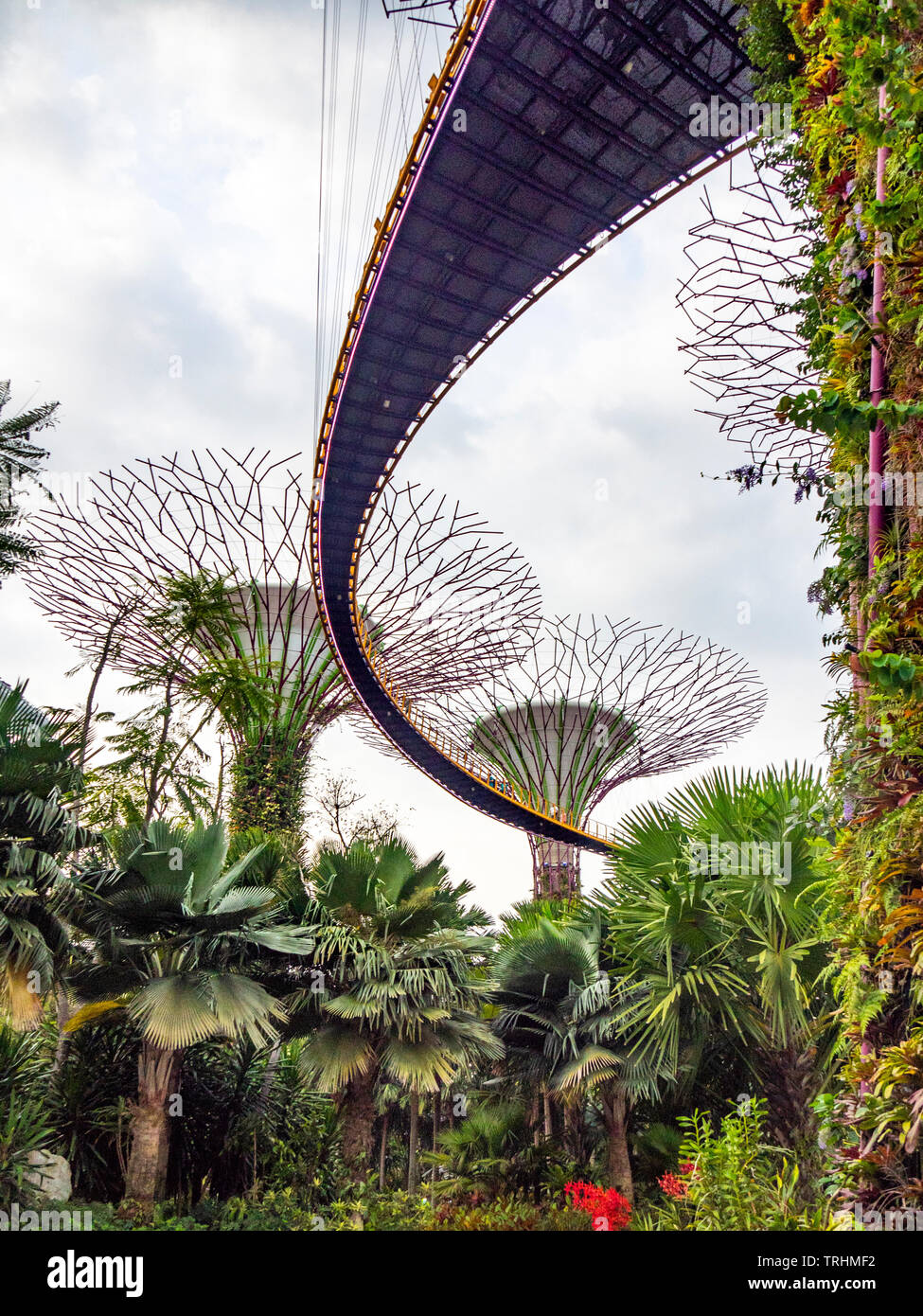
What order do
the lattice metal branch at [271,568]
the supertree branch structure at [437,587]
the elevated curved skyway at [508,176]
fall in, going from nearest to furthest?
the elevated curved skyway at [508,176], the lattice metal branch at [271,568], the supertree branch structure at [437,587]

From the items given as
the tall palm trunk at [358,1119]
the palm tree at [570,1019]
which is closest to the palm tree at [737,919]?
the palm tree at [570,1019]

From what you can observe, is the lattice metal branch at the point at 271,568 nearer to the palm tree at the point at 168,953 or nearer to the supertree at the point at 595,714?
the supertree at the point at 595,714

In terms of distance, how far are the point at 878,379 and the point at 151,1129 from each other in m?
8.39

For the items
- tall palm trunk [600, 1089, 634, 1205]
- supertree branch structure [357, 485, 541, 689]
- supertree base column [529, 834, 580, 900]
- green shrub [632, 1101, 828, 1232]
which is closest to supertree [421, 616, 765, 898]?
supertree base column [529, 834, 580, 900]

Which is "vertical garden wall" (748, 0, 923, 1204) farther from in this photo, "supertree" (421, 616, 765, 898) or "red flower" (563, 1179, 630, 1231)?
"supertree" (421, 616, 765, 898)

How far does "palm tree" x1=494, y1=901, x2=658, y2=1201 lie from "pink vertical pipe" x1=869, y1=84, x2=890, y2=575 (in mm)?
7385

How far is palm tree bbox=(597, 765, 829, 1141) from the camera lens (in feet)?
17.5

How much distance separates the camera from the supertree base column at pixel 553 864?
23.5 meters

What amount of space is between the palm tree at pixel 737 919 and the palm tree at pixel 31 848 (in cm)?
426

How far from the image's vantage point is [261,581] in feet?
63.2

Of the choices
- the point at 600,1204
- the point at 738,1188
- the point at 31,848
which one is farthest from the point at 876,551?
the point at 600,1204

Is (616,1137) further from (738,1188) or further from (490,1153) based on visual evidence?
(738,1188)
